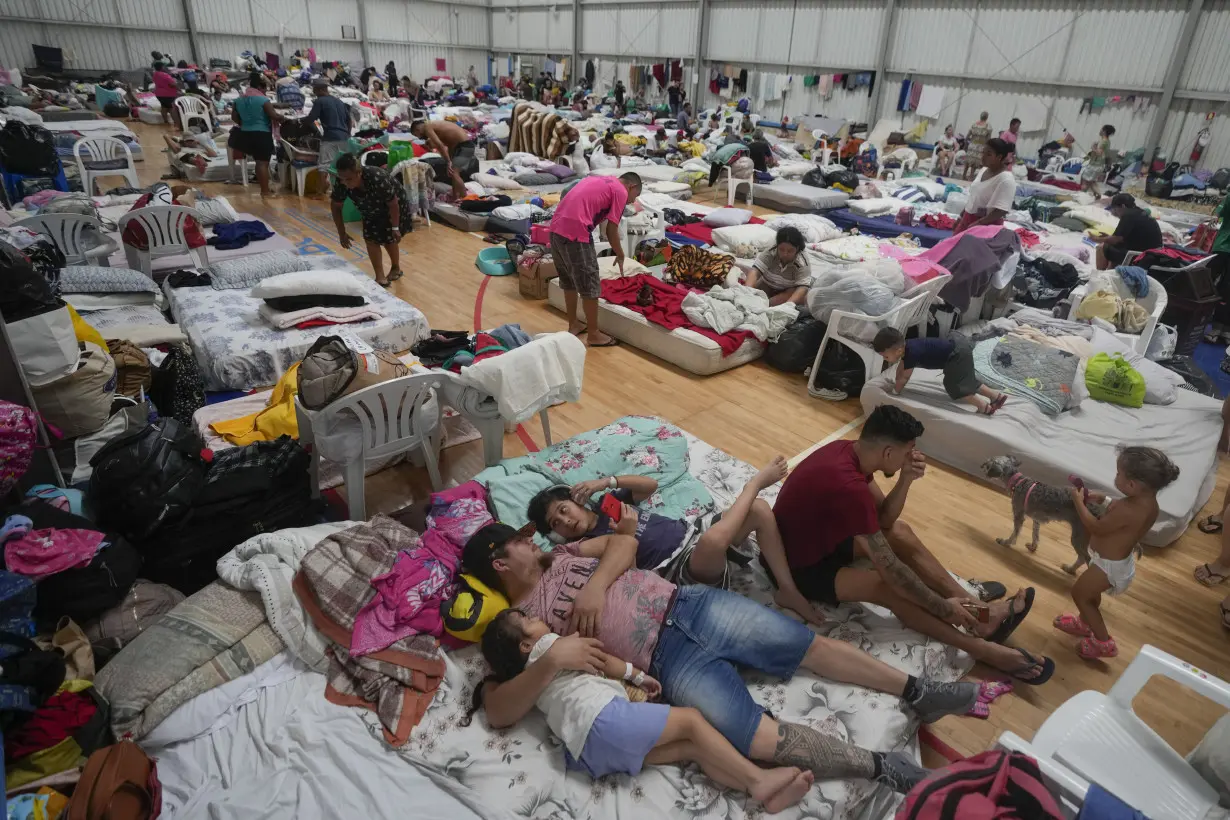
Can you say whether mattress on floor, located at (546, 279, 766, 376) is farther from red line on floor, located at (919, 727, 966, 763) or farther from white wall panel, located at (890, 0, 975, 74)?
white wall panel, located at (890, 0, 975, 74)

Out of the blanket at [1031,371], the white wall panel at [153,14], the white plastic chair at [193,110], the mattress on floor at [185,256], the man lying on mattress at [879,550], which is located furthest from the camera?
the white wall panel at [153,14]

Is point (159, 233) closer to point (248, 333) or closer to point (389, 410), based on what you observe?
point (248, 333)

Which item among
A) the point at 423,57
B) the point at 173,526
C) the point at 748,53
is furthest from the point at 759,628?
the point at 423,57

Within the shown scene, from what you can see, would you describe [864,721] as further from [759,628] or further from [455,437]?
[455,437]

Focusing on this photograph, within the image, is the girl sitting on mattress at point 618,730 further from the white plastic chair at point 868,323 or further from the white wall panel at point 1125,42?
the white wall panel at point 1125,42

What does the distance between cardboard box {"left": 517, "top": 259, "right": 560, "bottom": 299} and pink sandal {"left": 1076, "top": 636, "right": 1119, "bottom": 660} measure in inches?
169

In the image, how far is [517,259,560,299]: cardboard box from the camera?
558 centimetres

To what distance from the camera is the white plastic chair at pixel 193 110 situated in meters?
11.3

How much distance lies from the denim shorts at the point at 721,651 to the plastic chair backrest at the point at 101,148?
834cm

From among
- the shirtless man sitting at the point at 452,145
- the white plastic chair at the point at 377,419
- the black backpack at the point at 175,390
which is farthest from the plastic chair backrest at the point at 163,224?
the shirtless man sitting at the point at 452,145

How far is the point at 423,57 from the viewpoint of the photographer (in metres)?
21.6

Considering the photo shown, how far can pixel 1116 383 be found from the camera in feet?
12.5

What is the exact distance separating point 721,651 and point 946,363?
7.88 feet

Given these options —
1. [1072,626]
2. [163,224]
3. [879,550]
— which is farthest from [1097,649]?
[163,224]
